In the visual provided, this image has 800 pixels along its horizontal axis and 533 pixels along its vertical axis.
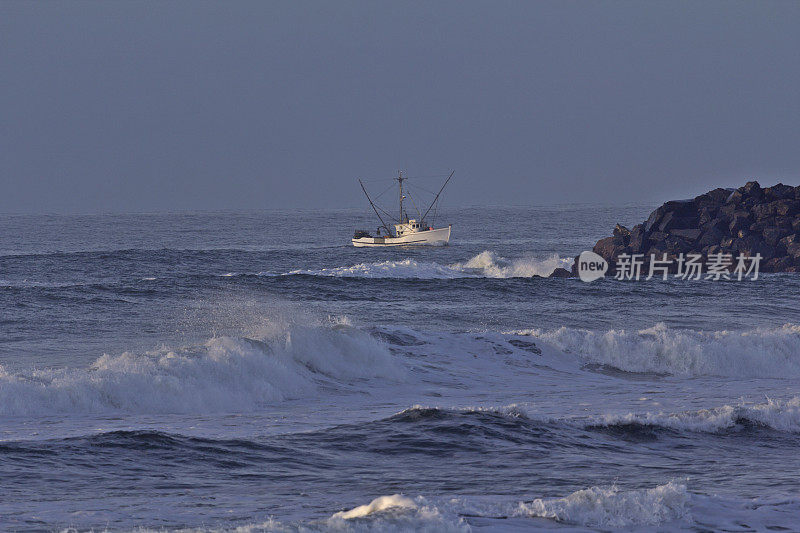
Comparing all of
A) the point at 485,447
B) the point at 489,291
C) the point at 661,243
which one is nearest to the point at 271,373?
the point at 485,447

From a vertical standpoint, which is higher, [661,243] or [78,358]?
[661,243]

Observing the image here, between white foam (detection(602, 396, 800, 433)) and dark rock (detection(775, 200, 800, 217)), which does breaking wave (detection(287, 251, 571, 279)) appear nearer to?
dark rock (detection(775, 200, 800, 217))

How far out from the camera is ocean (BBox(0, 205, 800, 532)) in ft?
29.6

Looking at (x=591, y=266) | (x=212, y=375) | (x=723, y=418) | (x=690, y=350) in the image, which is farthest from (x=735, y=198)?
(x=212, y=375)

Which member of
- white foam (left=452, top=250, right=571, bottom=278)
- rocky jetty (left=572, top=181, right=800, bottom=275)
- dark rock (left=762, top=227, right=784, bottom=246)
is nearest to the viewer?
rocky jetty (left=572, top=181, right=800, bottom=275)

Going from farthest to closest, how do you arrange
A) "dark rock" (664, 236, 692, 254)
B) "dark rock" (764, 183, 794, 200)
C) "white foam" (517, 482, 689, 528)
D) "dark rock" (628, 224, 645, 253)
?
"dark rock" (764, 183, 794, 200) < "dark rock" (628, 224, 645, 253) < "dark rock" (664, 236, 692, 254) < "white foam" (517, 482, 689, 528)

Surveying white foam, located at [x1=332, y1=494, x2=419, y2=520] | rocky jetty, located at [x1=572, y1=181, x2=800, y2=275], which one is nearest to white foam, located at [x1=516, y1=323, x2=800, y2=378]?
white foam, located at [x1=332, y1=494, x2=419, y2=520]

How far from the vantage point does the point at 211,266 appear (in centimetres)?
5647

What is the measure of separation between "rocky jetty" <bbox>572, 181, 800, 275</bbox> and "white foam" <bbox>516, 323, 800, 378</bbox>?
917 inches

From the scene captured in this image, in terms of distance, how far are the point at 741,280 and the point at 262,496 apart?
39795 millimetres

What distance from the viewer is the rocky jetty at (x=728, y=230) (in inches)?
1887

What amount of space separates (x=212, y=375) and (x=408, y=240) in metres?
63.2

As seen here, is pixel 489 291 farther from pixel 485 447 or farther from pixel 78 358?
pixel 485 447

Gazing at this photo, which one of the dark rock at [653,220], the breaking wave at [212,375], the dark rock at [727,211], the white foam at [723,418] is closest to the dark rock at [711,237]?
the dark rock at [727,211]
